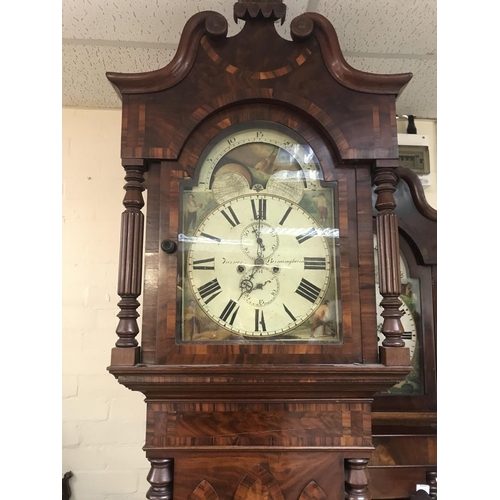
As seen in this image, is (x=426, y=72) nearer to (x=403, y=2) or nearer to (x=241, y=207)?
(x=403, y=2)

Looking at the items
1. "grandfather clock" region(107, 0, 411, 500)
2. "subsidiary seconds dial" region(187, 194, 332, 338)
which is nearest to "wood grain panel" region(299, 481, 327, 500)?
"grandfather clock" region(107, 0, 411, 500)

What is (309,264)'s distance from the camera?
750mm

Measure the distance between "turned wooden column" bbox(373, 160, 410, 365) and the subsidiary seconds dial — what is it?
0.10 m

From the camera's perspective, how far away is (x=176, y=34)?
92cm

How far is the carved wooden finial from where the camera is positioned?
Result: 0.77 m

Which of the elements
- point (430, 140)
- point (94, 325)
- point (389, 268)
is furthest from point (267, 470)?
point (430, 140)

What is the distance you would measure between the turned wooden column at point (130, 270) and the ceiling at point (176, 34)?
0.35 m

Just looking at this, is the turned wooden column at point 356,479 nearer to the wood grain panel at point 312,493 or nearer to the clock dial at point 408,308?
the wood grain panel at point 312,493

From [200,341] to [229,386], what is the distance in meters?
0.09

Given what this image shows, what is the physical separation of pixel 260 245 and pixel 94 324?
58 cm

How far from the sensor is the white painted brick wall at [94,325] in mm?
1061

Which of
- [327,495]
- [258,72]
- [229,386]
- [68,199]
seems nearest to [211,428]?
[229,386]

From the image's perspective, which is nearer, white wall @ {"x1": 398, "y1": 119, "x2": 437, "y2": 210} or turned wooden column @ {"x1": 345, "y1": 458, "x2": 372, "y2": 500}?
turned wooden column @ {"x1": 345, "y1": 458, "x2": 372, "y2": 500}

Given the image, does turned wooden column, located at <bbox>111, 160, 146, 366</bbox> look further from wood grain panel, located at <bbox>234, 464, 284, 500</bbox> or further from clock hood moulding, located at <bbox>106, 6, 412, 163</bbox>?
wood grain panel, located at <bbox>234, 464, 284, 500</bbox>
